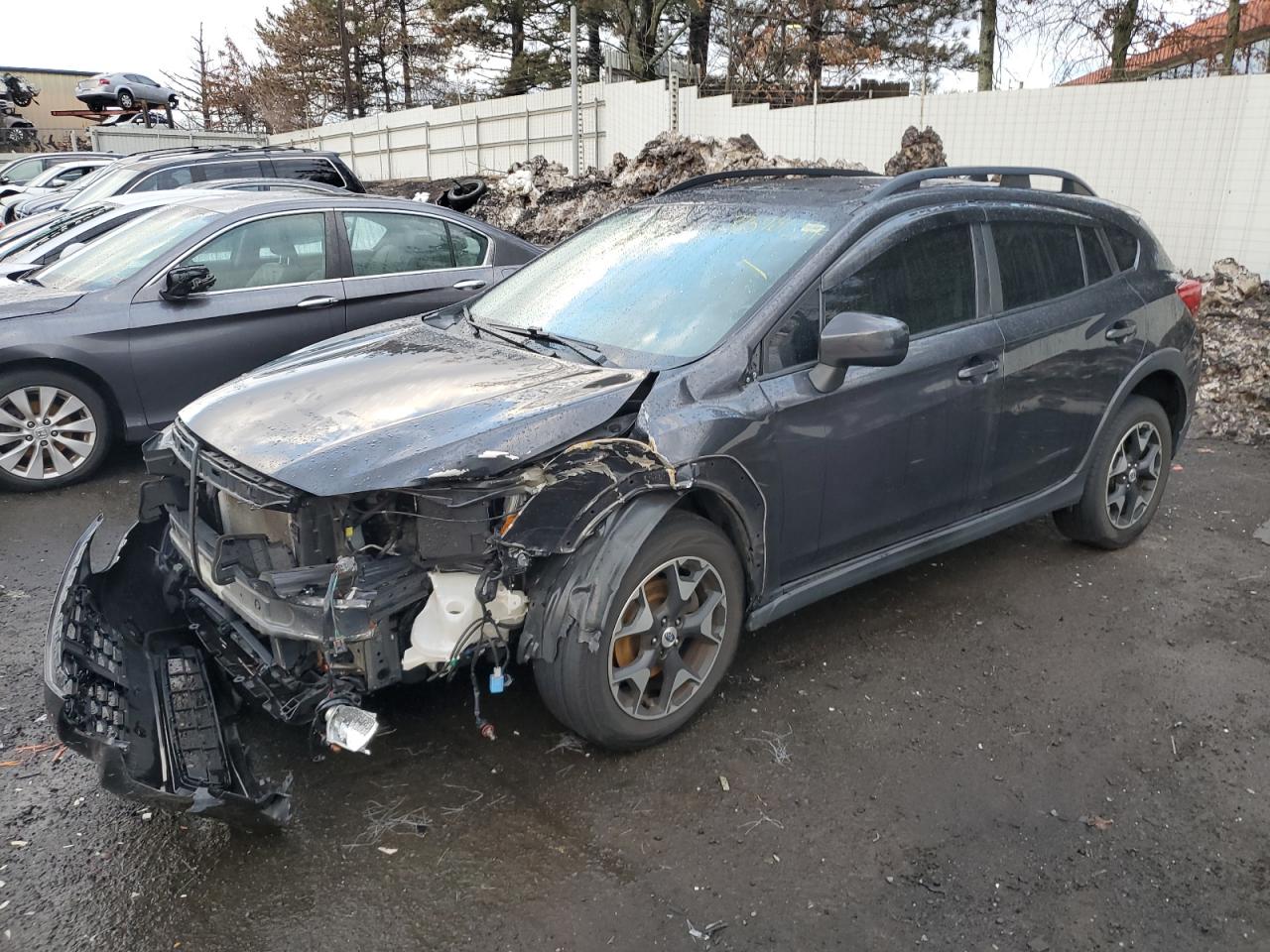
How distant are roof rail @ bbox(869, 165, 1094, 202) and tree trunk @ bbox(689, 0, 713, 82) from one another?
78.1 feet

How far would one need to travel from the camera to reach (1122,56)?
62.6 feet

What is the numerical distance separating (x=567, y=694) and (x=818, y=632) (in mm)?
1509

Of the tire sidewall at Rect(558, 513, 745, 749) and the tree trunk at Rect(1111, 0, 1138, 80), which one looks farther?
the tree trunk at Rect(1111, 0, 1138, 80)

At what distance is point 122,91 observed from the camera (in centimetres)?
3362

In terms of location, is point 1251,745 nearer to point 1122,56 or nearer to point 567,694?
point 567,694

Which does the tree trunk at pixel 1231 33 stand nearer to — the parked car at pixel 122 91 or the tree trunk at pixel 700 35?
the tree trunk at pixel 700 35

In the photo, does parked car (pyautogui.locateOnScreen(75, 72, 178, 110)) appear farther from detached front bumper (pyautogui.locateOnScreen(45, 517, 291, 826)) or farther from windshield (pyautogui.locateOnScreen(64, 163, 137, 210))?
detached front bumper (pyautogui.locateOnScreen(45, 517, 291, 826))

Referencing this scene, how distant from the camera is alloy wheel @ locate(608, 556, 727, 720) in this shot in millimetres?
3092

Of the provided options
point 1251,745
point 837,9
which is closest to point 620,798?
point 1251,745

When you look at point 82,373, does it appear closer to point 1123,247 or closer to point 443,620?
point 443,620

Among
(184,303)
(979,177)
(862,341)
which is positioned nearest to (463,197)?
(184,303)

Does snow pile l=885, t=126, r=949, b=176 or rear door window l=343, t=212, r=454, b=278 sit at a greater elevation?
snow pile l=885, t=126, r=949, b=176

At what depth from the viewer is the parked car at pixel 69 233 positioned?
22.7 feet

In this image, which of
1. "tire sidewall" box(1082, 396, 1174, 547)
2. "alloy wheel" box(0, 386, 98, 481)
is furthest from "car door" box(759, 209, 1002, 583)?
"alloy wheel" box(0, 386, 98, 481)
